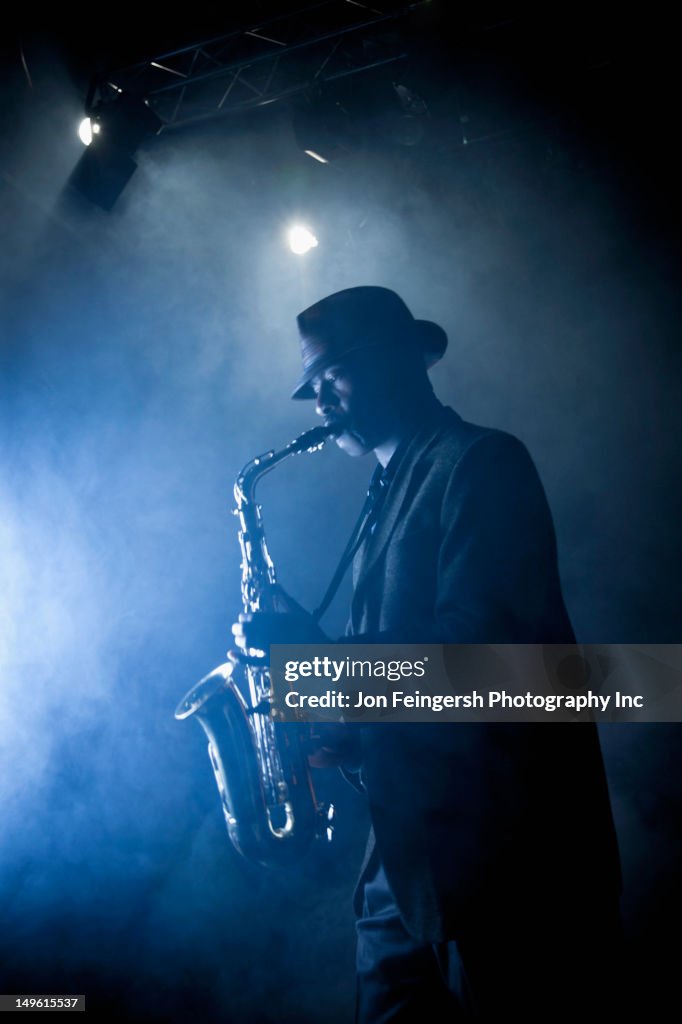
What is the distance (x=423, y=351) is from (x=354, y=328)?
372 mm

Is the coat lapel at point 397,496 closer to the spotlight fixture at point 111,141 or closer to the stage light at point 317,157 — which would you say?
the stage light at point 317,157

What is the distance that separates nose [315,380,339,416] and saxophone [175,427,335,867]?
0.33ft

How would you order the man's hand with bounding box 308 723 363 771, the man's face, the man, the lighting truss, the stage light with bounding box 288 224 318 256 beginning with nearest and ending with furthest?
the man < the man's hand with bounding box 308 723 363 771 < the man's face < the lighting truss < the stage light with bounding box 288 224 318 256

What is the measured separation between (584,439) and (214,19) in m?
3.55

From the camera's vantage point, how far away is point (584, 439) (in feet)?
11.3

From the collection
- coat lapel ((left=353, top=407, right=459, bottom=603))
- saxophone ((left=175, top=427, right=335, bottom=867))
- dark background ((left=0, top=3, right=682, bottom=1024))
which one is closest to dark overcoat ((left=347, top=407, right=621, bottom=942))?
coat lapel ((left=353, top=407, right=459, bottom=603))

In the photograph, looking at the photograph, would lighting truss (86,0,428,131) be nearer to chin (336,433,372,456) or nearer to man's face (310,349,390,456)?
man's face (310,349,390,456)

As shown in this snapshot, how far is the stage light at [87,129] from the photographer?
3.54 metres

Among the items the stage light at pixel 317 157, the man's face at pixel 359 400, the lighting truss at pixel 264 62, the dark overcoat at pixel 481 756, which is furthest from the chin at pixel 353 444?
the lighting truss at pixel 264 62

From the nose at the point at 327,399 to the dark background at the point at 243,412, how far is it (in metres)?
0.92

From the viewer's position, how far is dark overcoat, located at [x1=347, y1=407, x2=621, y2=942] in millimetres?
1747

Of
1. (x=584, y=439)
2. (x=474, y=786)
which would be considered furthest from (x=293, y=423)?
(x=474, y=786)

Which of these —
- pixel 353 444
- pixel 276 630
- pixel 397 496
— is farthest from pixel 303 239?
pixel 276 630

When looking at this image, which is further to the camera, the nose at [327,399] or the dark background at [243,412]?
the dark background at [243,412]
